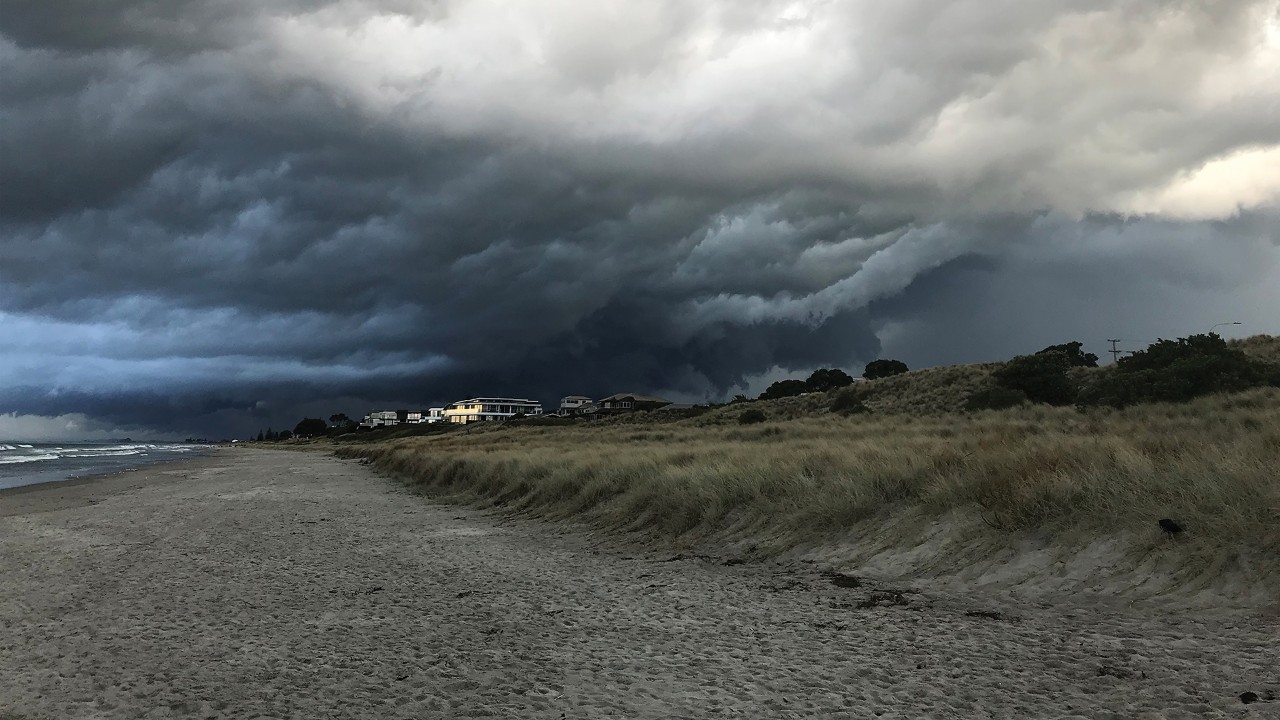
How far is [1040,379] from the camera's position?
136ft

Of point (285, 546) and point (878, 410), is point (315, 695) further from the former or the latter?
point (878, 410)

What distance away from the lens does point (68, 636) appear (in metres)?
6.30

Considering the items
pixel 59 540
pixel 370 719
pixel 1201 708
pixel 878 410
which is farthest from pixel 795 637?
pixel 878 410

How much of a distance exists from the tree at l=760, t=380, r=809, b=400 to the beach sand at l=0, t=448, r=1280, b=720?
7506 centimetres

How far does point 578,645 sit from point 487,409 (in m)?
157

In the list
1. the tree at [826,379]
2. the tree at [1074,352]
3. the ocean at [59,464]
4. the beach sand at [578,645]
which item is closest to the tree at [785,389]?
the tree at [826,379]

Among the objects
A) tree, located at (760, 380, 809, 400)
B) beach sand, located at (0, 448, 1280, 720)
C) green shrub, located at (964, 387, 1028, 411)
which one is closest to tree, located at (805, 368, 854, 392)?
tree, located at (760, 380, 809, 400)

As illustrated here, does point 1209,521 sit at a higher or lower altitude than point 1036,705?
higher

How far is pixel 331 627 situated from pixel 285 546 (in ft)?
19.4

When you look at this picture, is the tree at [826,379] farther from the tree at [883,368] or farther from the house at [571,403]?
the house at [571,403]

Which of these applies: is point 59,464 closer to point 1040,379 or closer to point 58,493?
point 58,493

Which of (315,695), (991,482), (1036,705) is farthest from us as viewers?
(991,482)

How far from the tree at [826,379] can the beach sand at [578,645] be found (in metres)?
76.1

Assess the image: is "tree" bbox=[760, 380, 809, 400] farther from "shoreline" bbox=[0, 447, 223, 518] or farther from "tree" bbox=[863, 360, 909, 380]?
"shoreline" bbox=[0, 447, 223, 518]
